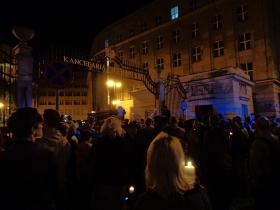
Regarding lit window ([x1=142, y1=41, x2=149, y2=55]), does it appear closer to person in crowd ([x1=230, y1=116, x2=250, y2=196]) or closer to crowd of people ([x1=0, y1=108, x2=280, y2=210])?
crowd of people ([x1=0, y1=108, x2=280, y2=210])

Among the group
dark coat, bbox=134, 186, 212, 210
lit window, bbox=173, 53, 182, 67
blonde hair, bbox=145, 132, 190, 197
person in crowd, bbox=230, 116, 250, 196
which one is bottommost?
person in crowd, bbox=230, 116, 250, 196

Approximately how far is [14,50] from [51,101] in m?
52.2

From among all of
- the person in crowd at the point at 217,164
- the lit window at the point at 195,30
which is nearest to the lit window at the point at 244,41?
the lit window at the point at 195,30

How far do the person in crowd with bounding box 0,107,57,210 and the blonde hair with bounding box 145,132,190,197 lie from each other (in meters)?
1.05

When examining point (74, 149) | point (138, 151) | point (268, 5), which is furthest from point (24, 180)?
point (268, 5)

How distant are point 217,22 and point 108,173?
1202 inches

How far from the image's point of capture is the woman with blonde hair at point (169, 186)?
6.21 ft

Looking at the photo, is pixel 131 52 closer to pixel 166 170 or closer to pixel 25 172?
pixel 25 172

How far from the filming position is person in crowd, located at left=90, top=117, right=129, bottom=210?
411 centimetres

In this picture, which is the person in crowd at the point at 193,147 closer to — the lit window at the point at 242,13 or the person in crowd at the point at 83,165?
the person in crowd at the point at 83,165

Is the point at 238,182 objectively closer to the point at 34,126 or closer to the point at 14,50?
the point at 34,126

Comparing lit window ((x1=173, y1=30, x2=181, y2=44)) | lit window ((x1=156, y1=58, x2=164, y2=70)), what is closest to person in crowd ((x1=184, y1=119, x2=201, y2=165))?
lit window ((x1=173, y1=30, x2=181, y2=44))

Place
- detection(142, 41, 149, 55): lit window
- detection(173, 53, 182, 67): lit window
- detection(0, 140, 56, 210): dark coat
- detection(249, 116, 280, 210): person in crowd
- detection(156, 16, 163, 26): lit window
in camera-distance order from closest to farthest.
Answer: detection(0, 140, 56, 210): dark coat
detection(249, 116, 280, 210): person in crowd
detection(173, 53, 182, 67): lit window
detection(156, 16, 163, 26): lit window
detection(142, 41, 149, 55): lit window

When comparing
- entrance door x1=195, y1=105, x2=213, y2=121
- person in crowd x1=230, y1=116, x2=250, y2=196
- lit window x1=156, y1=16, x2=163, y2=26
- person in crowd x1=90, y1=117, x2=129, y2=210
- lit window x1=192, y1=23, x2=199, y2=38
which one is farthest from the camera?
lit window x1=156, y1=16, x2=163, y2=26
